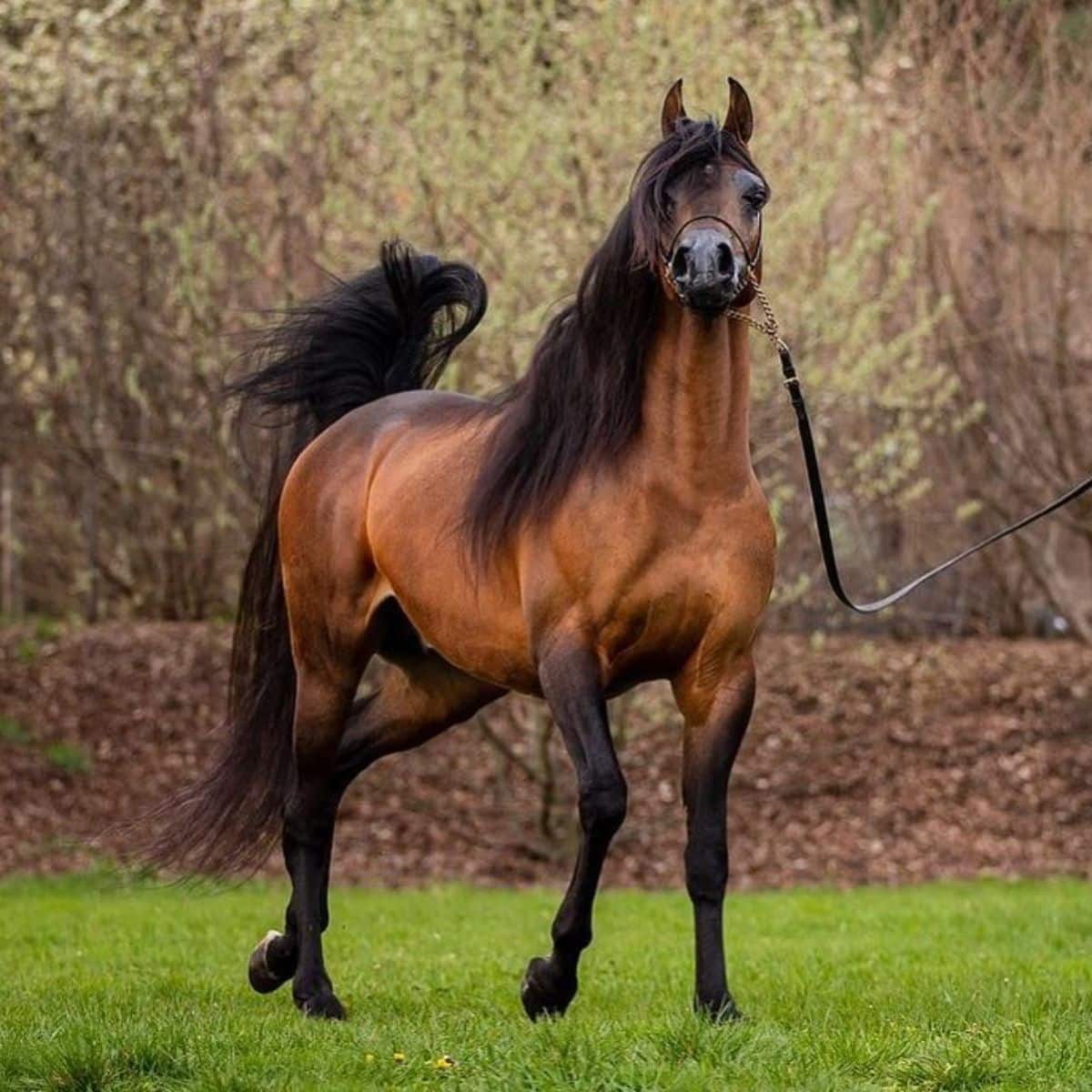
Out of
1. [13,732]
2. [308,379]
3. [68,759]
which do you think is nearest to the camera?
[308,379]

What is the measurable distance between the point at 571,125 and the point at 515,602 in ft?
24.7

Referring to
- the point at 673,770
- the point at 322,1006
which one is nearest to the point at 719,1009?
the point at 322,1006

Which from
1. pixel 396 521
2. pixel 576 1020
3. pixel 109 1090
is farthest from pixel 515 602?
pixel 109 1090

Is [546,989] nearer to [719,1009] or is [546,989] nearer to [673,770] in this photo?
[719,1009]

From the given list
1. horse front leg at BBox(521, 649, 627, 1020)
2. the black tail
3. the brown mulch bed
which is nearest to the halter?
horse front leg at BBox(521, 649, 627, 1020)

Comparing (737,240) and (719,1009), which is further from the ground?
(737,240)

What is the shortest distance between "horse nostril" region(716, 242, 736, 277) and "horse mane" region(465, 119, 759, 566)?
0.29 m

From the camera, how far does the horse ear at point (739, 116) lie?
600 centimetres

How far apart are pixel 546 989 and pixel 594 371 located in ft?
6.02

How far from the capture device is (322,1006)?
6711 millimetres

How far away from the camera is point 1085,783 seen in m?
15.9

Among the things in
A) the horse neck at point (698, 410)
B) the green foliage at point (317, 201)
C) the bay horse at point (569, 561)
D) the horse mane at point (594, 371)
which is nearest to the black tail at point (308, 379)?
the bay horse at point (569, 561)

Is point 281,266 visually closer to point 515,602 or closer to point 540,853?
point 540,853

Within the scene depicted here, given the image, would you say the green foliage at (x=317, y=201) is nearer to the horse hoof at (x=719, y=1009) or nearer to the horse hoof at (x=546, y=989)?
the horse hoof at (x=546, y=989)
